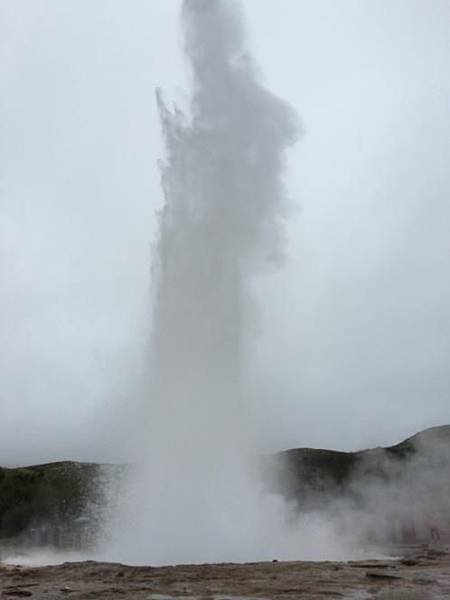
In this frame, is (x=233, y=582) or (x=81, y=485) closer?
(x=233, y=582)

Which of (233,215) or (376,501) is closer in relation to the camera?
(233,215)

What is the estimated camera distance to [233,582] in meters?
9.50

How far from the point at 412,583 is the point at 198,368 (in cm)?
831

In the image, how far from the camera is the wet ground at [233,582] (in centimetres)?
860

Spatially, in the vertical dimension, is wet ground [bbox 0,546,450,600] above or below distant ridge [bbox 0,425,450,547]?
below

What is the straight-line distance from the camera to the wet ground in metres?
8.60

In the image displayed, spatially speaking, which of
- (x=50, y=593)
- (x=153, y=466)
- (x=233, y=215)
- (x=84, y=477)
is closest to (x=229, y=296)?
(x=233, y=215)

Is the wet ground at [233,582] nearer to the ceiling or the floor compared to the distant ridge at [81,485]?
nearer to the floor

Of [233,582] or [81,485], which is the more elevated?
[81,485]

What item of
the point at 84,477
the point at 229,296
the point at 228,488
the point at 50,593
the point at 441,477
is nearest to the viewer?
the point at 50,593

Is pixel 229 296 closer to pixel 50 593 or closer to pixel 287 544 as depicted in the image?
pixel 287 544

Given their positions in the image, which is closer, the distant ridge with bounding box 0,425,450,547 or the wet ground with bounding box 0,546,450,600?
the wet ground with bounding box 0,546,450,600

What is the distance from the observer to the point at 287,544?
1455 centimetres

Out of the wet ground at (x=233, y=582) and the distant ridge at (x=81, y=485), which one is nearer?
the wet ground at (x=233, y=582)
